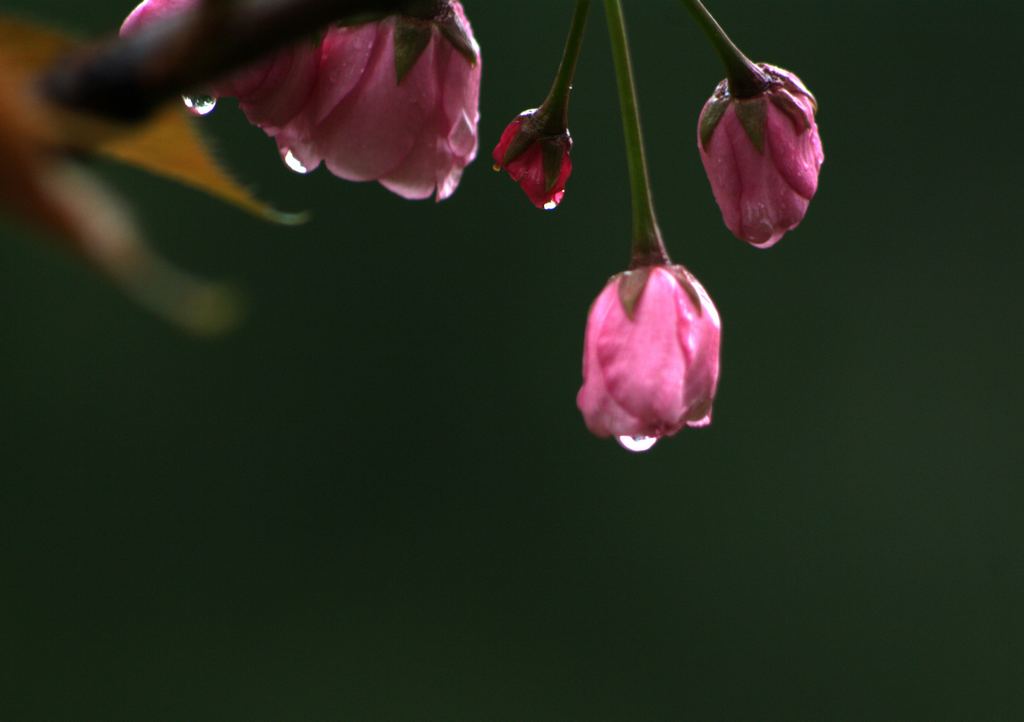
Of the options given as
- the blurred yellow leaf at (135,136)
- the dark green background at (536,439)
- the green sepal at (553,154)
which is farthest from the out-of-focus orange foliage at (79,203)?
the dark green background at (536,439)

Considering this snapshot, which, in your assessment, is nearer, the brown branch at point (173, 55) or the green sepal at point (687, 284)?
the brown branch at point (173, 55)

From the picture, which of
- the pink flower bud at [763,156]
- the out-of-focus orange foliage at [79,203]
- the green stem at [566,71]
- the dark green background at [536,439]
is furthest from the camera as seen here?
the dark green background at [536,439]

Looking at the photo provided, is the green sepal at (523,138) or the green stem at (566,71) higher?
the green stem at (566,71)

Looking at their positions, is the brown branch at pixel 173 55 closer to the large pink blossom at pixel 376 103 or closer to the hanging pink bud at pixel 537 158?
the large pink blossom at pixel 376 103

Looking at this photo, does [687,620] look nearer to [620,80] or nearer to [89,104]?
[620,80]

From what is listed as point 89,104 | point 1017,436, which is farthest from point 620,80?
point 1017,436

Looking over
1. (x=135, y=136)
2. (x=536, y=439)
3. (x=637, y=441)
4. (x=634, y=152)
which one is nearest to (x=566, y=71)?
(x=634, y=152)

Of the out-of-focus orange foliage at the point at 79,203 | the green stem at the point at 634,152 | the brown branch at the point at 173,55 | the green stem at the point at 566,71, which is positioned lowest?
the out-of-focus orange foliage at the point at 79,203

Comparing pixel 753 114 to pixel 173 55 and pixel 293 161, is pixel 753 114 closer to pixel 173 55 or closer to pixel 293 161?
pixel 293 161
